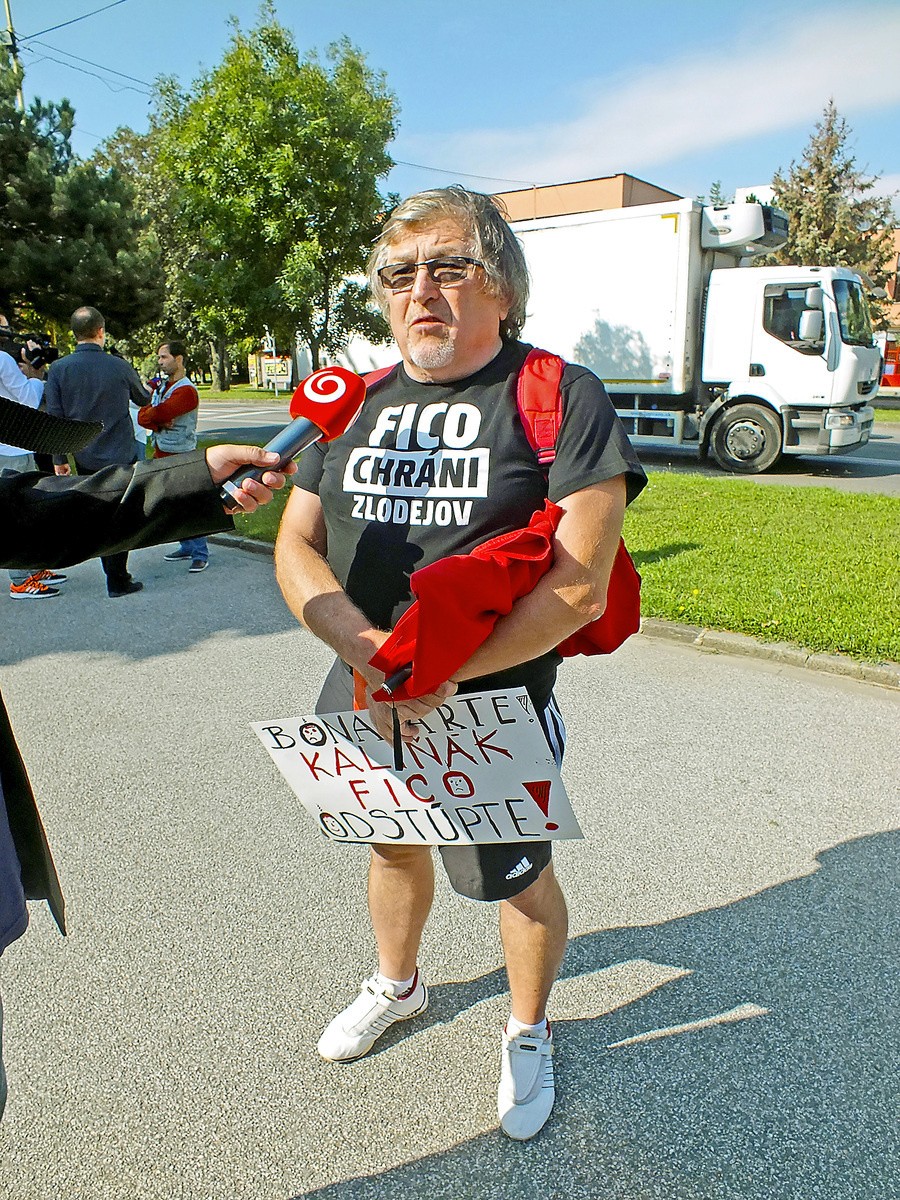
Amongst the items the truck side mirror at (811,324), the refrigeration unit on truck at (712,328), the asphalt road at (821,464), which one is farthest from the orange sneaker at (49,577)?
the truck side mirror at (811,324)

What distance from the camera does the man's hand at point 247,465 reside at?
1461 mm

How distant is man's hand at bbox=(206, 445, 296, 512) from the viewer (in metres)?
1.46

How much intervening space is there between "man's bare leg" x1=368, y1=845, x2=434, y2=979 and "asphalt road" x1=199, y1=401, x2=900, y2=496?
34.2 feet

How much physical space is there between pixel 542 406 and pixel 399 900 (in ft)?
4.40

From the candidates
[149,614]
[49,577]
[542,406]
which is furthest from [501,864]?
[49,577]

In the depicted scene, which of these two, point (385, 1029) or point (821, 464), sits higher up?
point (821, 464)

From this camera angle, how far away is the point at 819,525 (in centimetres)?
819

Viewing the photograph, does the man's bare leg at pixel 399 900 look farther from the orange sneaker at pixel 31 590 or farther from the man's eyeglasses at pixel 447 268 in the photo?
Result: the orange sneaker at pixel 31 590

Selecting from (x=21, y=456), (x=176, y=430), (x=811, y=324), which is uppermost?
Answer: (x=811, y=324)

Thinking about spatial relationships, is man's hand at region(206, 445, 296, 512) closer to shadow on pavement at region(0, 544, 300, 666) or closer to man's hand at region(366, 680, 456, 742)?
man's hand at region(366, 680, 456, 742)

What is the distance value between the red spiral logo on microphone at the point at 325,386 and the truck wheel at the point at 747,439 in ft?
40.5

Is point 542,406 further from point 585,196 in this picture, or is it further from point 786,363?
point 585,196

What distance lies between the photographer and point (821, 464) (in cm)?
1390

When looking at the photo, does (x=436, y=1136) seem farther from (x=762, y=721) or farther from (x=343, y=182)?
(x=343, y=182)
